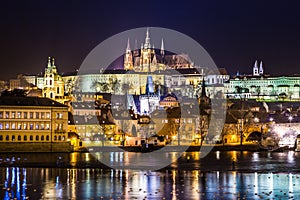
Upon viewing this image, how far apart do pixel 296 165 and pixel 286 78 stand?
10579cm

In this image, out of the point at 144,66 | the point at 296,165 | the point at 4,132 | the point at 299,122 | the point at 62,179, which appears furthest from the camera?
the point at 144,66

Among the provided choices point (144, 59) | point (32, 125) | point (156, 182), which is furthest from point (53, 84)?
point (144, 59)

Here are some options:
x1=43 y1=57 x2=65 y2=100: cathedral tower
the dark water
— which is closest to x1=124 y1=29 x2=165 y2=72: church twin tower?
x1=43 y1=57 x2=65 y2=100: cathedral tower

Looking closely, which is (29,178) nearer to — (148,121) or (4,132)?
(4,132)

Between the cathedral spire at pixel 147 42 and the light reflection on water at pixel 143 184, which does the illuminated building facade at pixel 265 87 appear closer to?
the cathedral spire at pixel 147 42

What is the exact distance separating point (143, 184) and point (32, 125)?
25.8 m

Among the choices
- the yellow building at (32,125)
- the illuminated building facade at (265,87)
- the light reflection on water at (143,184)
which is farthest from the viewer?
the illuminated building facade at (265,87)

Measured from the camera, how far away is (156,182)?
29203mm

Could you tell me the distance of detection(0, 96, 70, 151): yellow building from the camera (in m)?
51.8

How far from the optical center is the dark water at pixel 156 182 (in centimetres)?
2498

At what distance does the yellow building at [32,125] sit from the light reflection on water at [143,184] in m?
16.6

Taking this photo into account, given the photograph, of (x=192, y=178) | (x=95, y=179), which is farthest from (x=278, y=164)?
(x=95, y=179)

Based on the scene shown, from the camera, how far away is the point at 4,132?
2041 inches

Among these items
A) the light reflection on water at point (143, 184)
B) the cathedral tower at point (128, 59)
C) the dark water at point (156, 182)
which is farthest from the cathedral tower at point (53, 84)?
the cathedral tower at point (128, 59)
